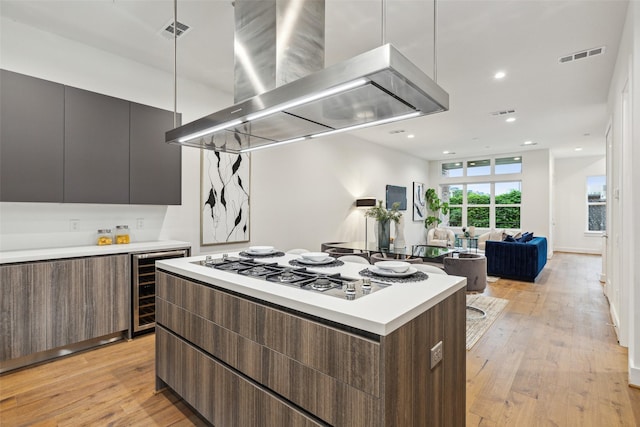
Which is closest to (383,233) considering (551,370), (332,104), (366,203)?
(366,203)

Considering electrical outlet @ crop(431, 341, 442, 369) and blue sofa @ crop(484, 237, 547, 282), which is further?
blue sofa @ crop(484, 237, 547, 282)

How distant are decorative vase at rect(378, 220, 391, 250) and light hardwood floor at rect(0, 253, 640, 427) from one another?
181cm

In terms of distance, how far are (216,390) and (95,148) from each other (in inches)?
99.5

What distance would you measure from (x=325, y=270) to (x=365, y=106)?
1.02 meters

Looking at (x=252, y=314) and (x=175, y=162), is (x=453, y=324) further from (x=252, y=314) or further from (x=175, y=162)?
(x=175, y=162)

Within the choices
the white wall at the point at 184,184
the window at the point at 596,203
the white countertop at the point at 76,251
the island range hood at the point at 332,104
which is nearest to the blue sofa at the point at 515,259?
the white wall at the point at 184,184

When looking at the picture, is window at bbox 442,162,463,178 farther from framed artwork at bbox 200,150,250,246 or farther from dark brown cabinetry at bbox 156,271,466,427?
dark brown cabinetry at bbox 156,271,466,427

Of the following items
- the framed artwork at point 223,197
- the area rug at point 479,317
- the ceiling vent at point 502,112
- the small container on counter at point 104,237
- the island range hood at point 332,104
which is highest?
the ceiling vent at point 502,112

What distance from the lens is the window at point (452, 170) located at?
32.1 ft

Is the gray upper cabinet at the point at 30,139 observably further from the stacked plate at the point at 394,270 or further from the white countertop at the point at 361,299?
the stacked plate at the point at 394,270

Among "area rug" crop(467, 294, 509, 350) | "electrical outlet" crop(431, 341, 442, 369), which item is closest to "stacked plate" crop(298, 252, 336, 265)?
"electrical outlet" crop(431, 341, 442, 369)

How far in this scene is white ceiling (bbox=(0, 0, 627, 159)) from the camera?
255 cm

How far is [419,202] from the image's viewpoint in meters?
9.44

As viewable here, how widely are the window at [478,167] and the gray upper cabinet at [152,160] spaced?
8726 millimetres
